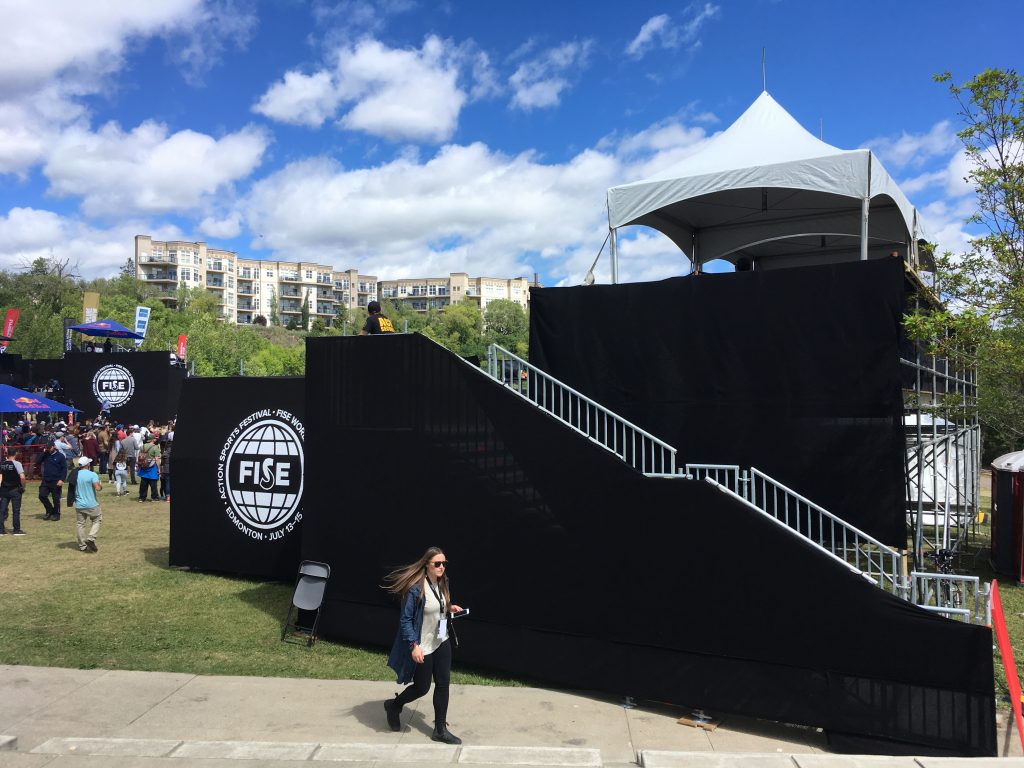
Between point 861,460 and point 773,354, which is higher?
point 773,354

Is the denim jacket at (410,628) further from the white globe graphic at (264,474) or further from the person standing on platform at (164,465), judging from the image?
the person standing on platform at (164,465)

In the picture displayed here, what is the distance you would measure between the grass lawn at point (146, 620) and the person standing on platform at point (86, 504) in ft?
0.87

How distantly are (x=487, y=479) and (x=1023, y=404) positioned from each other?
8586 mm

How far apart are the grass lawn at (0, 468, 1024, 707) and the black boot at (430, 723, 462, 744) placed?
5.14 ft

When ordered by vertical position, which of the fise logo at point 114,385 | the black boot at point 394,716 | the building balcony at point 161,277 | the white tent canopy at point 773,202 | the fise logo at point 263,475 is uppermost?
the building balcony at point 161,277

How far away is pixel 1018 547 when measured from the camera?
12703 millimetres

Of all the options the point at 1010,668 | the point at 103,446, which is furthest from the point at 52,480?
the point at 1010,668

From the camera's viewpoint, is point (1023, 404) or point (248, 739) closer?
point (248, 739)

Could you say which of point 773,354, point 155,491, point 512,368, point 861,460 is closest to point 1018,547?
point 861,460

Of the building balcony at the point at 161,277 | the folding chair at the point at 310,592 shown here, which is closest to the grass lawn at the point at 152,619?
the folding chair at the point at 310,592

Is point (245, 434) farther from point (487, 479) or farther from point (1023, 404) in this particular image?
point (1023, 404)

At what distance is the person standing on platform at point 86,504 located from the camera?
13367mm

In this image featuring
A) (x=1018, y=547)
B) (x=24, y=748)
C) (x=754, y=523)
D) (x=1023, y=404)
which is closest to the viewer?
(x=24, y=748)

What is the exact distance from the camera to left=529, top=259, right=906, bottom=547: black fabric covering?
818cm
